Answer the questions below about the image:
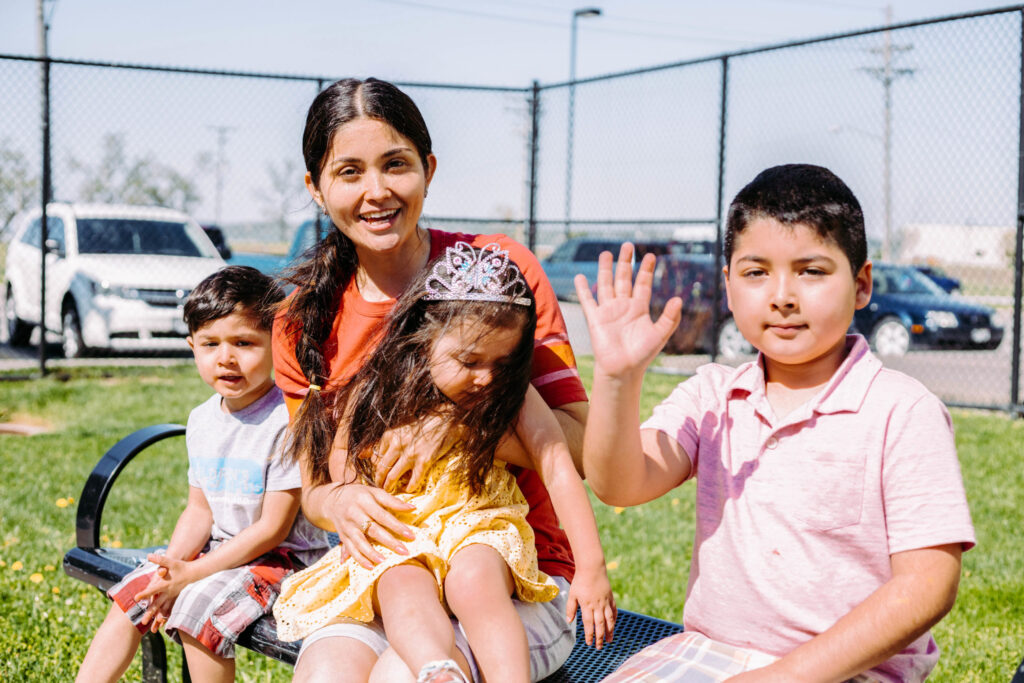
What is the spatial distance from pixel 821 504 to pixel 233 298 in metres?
1.57

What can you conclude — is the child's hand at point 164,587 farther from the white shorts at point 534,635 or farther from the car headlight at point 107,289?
the car headlight at point 107,289

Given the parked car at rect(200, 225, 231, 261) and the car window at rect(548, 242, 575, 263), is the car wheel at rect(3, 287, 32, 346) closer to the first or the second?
the parked car at rect(200, 225, 231, 261)

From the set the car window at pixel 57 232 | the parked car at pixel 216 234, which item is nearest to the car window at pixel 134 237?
the car window at pixel 57 232

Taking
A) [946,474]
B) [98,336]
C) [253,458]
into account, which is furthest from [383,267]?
[98,336]

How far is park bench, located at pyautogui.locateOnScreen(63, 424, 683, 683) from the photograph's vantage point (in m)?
2.21

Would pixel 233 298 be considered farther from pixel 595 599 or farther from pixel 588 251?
pixel 588 251

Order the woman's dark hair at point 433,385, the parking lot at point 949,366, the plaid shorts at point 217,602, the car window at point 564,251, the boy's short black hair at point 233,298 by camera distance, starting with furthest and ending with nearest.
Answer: the car window at point 564,251 < the parking lot at point 949,366 < the boy's short black hair at point 233,298 < the plaid shorts at point 217,602 < the woman's dark hair at point 433,385

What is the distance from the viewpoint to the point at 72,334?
10.3 m

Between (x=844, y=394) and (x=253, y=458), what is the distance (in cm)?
152

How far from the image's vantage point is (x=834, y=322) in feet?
5.66

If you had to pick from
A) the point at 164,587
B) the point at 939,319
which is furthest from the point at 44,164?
the point at 939,319

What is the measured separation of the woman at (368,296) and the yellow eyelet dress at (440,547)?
47 millimetres

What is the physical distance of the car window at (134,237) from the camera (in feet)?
35.0

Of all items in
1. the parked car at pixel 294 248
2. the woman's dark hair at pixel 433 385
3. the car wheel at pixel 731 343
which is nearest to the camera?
the woman's dark hair at pixel 433 385
